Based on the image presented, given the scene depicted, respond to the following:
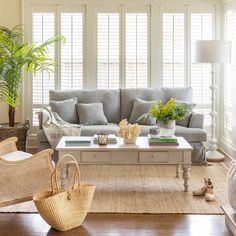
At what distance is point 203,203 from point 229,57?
2.61 meters

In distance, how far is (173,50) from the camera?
798cm

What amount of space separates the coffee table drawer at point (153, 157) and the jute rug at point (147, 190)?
332mm

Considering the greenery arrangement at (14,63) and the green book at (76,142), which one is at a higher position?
the greenery arrangement at (14,63)

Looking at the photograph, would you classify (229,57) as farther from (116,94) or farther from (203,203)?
(203,203)

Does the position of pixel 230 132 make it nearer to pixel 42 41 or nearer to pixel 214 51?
pixel 214 51

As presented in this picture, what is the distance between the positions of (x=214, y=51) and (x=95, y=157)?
96.8 inches

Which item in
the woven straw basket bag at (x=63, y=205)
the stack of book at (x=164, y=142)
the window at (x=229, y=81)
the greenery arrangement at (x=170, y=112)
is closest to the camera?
the woven straw basket bag at (x=63, y=205)

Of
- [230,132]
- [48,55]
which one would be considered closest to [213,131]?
[230,132]

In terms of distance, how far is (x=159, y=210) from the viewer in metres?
4.95

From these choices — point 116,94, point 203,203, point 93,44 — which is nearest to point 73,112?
point 116,94

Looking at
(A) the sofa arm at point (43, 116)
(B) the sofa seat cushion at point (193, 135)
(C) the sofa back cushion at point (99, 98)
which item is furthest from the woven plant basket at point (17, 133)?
(B) the sofa seat cushion at point (193, 135)

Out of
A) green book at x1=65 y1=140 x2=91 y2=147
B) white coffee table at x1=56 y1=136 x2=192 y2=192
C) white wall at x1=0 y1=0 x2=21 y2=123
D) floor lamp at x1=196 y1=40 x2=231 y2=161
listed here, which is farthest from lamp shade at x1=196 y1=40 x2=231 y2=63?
white wall at x1=0 y1=0 x2=21 y2=123

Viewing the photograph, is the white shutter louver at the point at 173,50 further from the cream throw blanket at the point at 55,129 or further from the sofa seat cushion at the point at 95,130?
the cream throw blanket at the point at 55,129

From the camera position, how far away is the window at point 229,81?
292 inches
